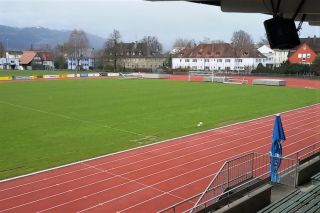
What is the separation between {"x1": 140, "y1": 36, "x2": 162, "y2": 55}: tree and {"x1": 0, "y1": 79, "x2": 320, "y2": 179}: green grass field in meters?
89.6

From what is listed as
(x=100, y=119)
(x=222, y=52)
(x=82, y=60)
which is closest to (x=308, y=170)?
(x=100, y=119)

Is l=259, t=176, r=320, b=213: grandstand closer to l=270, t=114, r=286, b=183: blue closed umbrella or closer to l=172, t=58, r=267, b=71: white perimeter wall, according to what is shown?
l=270, t=114, r=286, b=183: blue closed umbrella

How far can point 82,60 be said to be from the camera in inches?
4948

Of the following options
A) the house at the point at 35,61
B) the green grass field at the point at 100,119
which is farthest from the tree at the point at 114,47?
the green grass field at the point at 100,119

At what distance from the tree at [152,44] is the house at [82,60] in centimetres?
1788

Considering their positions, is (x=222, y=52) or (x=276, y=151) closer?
(x=276, y=151)

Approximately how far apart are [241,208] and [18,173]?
818 centimetres

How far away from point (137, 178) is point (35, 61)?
384 feet

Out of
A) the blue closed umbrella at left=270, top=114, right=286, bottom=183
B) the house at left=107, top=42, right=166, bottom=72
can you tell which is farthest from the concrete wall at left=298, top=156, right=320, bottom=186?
the house at left=107, top=42, right=166, bottom=72

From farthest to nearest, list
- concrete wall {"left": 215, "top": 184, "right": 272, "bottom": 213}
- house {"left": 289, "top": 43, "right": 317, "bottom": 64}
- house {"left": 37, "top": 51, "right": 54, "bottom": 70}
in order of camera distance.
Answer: house {"left": 37, "top": 51, "right": 54, "bottom": 70} → house {"left": 289, "top": 43, "right": 317, "bottom": 64} → concrete wall {"left": 215, "top": 184, "right": 272, "bottom": 213}

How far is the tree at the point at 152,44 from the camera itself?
417 feet

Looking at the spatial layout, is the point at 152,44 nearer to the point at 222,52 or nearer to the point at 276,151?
the point at 222,52

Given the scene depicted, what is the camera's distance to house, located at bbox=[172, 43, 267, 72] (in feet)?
302

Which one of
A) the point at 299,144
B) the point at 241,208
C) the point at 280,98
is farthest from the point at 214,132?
the point at 280,98
